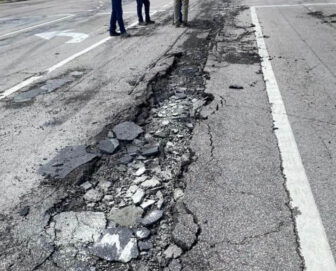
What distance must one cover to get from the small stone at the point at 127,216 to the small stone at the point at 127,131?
136cm

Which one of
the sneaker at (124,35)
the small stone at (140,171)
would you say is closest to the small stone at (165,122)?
the small stone at (140,171)

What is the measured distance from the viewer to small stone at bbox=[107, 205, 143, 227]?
10.4 feet

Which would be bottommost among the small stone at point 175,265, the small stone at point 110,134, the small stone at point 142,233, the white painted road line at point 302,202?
the small stone at point 110,134

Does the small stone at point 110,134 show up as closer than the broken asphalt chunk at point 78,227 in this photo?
No

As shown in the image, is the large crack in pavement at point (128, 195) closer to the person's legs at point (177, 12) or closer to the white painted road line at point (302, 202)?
the white painted road line at point (302, 202)

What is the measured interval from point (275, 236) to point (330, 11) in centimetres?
1291

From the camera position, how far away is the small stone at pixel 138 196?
3.42 meters

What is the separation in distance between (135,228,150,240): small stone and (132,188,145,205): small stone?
0.38 metres

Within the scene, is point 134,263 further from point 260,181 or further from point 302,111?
point 302,111

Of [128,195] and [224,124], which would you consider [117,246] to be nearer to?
[128,195]

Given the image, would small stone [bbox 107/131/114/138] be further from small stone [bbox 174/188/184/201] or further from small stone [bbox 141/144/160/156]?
small stone [bbox 174/188/184/201]

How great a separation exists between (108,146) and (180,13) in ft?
28.1

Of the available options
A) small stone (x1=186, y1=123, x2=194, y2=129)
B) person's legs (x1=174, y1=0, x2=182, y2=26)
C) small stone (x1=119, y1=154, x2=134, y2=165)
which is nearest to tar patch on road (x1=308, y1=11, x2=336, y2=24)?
person's legs (x1=174, y1=0, x2=182, y2=26)

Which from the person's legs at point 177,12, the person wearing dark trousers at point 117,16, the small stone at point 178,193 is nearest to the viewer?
the small stone at point 178,193
